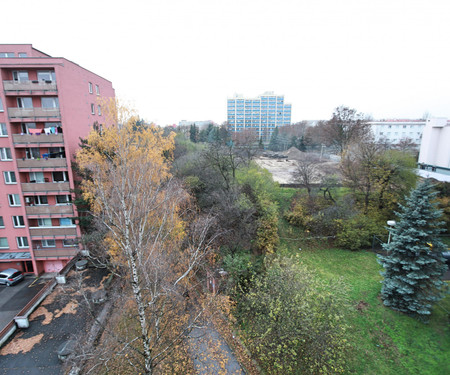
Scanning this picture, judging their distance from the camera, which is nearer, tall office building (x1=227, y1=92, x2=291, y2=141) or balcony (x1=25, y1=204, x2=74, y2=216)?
balcony (x1=25, y1=204, x2=74, y2=216)

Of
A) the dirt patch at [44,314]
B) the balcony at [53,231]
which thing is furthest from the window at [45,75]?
the dirt patch at [44,314]

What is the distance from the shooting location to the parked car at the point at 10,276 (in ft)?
64.9

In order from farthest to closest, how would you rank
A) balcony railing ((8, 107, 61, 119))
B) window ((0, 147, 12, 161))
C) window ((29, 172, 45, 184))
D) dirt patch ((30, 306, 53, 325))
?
1. window ((29, 172, 45, 184))
2. window ((0, 147, 12, 161))
3. balcony railing ((8, 107, 61, 119))
4. dirt patch ((30, 306, 53, 325))

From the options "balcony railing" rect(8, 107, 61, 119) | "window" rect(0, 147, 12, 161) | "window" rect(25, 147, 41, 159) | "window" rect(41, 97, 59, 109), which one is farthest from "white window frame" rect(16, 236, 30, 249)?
"window" rect(41, 97, 59, 109)

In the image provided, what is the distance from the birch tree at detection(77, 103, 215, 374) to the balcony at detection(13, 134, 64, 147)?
4089 mm

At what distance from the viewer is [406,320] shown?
11.7m

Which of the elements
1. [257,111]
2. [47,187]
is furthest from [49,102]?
[257,111]

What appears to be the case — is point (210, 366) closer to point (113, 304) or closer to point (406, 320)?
point (113, 304)

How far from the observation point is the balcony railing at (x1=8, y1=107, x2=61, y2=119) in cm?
1848

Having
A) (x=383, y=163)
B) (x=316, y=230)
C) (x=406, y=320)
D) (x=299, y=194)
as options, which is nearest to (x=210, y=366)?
(x=406, y=320)

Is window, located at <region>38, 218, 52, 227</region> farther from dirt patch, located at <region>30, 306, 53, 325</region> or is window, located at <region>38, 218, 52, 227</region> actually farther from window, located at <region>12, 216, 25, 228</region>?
dirt patch, located at <region>30, 306, 53, 325</region>

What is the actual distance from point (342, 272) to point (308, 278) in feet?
24.9

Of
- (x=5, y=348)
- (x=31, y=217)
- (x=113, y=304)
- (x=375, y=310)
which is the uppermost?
(x=31, y=217)

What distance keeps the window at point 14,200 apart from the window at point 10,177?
1.25 meters
